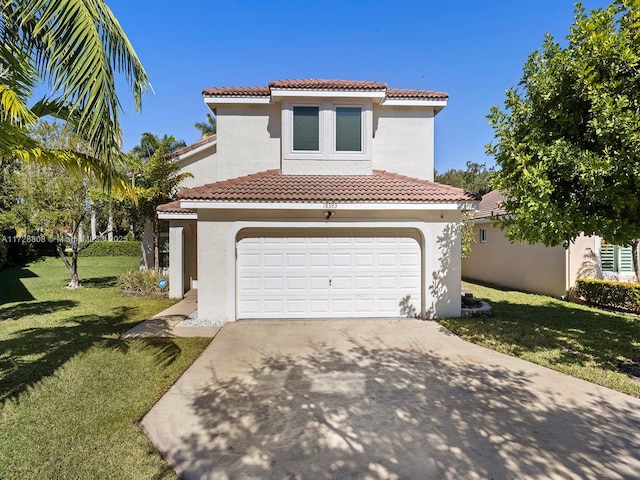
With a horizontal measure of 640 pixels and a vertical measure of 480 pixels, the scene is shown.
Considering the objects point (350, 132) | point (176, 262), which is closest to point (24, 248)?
point (176, 262)

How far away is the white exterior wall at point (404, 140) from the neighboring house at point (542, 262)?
341 centimetres

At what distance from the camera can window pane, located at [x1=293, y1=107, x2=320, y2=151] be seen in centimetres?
1173

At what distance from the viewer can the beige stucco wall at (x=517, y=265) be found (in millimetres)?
14086

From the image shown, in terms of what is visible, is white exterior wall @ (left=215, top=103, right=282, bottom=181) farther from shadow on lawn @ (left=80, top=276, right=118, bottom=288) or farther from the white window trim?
shadow on lawn @ (left=80, top=276, right=118, bottom=288)

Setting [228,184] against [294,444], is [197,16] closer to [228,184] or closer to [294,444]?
[228,184]

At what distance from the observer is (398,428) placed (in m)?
4.52

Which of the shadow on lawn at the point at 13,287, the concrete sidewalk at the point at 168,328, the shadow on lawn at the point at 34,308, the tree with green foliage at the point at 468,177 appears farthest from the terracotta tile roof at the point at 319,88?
the tree with green foliage at the point at 468,177

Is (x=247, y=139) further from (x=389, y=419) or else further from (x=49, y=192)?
(x=389, y=419)

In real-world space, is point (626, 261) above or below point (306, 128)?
below

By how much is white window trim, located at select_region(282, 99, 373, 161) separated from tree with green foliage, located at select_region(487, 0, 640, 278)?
4.55 metres

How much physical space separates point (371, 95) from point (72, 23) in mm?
8631

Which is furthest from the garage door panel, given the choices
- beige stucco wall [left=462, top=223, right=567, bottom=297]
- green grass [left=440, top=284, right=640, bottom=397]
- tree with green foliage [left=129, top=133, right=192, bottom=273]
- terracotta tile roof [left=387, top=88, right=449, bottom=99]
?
beige stucco wall [left=462, top=223, right=567, bottom=297]

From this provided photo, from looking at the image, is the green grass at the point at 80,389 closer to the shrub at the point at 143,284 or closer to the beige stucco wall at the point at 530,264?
the shrub at the point at 143,284

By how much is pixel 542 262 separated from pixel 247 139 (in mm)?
13899
